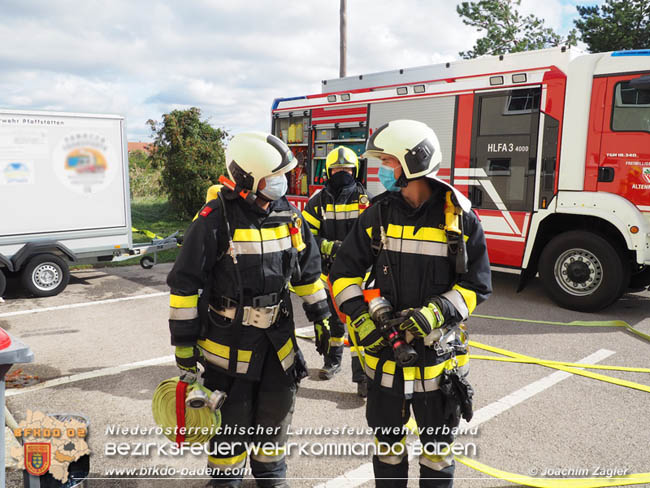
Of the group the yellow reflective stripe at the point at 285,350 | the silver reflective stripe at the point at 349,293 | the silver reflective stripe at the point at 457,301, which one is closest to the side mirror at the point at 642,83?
the silver reflective stripe at the point at 457,301

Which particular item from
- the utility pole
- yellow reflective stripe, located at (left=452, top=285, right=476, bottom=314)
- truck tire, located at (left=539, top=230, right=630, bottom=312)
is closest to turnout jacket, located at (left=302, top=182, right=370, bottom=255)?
yellow reflective stripe, located at (left=452, top=285, right=476, bottom=314)

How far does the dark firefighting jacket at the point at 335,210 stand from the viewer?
15.5ft

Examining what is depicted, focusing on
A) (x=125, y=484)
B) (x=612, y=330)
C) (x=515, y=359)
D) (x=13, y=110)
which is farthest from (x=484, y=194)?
(x=13, y=110)

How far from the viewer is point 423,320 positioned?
2.34 meters

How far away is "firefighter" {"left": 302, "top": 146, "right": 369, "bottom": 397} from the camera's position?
4.68 metres

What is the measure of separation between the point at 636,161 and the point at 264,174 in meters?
5.46

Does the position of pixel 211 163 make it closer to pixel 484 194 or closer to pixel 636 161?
pixel 484 194

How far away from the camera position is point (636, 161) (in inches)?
244

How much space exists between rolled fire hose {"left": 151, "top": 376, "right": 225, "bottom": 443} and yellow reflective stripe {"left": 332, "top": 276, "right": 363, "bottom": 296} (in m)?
0.79

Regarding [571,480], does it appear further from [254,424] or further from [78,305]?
[78,305]

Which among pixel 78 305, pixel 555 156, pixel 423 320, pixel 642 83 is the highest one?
pixel 642 83

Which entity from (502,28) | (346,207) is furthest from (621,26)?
(346,207)

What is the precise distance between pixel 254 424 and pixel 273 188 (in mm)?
1299

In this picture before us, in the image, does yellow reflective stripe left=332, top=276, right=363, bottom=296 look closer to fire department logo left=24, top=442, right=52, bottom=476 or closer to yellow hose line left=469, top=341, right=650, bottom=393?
fire department logo left=24, top=442, right=52, bottom=476
